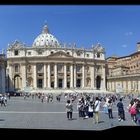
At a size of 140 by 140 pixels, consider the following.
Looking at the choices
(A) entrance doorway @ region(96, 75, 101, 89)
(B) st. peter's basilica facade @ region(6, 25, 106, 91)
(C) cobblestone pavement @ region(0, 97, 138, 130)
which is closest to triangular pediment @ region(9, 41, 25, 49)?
(B) st. peter's basilica facade @ region(6, 25, 106, 91)

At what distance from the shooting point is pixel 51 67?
2640 inches

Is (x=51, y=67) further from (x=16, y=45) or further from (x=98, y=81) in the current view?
(x=98, y=81)

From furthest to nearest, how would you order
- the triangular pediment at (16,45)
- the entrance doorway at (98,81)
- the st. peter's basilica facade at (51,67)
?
the entrance doorway at (98,81) → the st. peter's basilica facade at (51,67) → the triangular pediment at (16,45)

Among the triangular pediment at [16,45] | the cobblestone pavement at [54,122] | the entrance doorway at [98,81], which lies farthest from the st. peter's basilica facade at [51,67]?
the cobblestone pavement at [54,122]

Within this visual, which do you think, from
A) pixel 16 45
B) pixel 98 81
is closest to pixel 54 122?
pixel 16 45

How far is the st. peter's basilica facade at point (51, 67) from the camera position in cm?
6631

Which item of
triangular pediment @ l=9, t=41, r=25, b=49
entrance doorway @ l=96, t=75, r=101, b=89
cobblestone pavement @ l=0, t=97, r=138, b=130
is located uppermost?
triangular pediment @ l=9, t=41, r=25, b=49

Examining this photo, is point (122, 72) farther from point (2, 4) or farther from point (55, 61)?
point (2, 4)

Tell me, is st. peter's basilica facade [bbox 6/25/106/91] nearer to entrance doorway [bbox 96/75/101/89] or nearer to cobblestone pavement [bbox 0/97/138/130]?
entrance doorway [bbox 96/75/101/89]

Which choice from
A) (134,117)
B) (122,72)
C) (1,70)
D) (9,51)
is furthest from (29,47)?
(134,117)

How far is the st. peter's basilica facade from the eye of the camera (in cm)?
6631

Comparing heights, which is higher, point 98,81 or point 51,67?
point 51,67

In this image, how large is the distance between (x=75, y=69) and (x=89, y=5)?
64033 mm

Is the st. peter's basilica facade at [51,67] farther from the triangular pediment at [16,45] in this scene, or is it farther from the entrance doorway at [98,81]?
the entrance doorway at [98,81]
